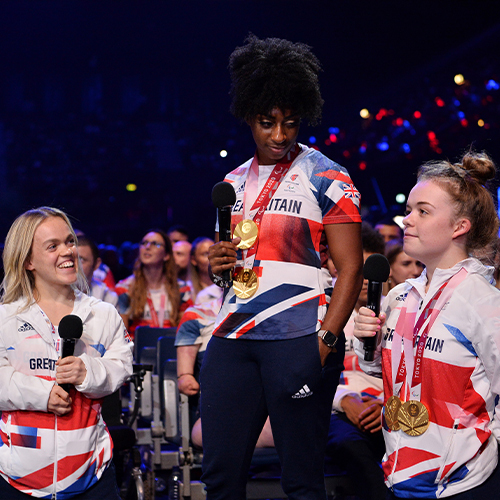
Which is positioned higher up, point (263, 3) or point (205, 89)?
point (263, 3)

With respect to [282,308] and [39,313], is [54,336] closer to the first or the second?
[39,313]

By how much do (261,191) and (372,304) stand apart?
1.81 feet

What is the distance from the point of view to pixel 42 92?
800cm

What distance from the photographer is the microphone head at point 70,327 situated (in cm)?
190

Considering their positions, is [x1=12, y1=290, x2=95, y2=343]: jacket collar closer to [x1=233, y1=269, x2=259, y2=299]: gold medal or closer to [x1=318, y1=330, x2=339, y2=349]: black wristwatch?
[x1=233, y1=269, x2=259, y2=299]: gold medal

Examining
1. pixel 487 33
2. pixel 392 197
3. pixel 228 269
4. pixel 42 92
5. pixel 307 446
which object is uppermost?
pixel 487 33

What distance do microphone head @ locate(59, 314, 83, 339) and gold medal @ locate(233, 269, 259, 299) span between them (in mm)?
536

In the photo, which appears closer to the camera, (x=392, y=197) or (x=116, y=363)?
(x=116, y=363)

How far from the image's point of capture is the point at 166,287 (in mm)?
5309

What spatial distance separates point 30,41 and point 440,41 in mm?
5333

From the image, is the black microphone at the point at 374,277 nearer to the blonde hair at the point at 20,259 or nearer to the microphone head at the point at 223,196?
the microphone head at the point at 223,196

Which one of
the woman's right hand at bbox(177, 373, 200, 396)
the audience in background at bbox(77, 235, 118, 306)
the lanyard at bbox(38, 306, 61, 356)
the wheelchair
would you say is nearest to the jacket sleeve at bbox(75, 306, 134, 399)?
the lanyard at bbox(38, 306, 61, 356)

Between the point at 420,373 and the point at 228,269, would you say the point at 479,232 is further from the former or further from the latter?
the point at 228,269

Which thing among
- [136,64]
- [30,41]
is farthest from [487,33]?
[30,41]
